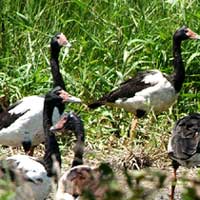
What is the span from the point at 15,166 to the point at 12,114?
2.02m

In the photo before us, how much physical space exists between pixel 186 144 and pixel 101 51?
2735 millimetres

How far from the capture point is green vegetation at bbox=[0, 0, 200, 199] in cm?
926

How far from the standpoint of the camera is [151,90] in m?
9.20

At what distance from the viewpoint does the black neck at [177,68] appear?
9172mm

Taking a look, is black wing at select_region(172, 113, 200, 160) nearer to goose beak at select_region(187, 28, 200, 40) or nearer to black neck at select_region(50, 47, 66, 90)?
black neck at select_region(50, 47, 66, 90)

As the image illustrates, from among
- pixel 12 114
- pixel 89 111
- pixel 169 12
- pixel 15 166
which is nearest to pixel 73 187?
pixel 15 166

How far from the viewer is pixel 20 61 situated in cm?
983

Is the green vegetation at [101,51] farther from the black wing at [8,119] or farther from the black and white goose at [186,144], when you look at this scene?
the black and white goose at [186,144]

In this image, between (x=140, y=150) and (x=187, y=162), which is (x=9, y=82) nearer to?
(x=140, y=150)

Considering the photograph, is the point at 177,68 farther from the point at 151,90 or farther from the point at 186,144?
the point at 186,144

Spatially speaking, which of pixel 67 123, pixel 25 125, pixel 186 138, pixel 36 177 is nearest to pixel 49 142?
pixel 67 123

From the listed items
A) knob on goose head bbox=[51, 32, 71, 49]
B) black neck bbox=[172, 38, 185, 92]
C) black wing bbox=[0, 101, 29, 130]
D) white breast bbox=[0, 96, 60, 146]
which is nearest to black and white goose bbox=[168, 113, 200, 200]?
white breast bbox=[0, 96, 60, 146]

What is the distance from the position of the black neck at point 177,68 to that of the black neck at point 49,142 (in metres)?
1.96

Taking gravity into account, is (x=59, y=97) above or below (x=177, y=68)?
above
